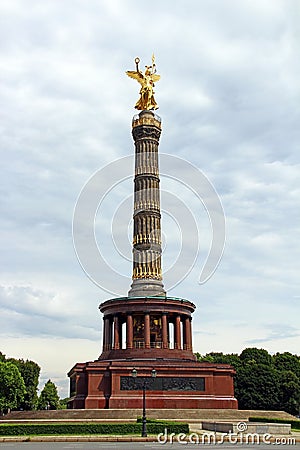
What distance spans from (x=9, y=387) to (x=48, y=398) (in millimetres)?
27879

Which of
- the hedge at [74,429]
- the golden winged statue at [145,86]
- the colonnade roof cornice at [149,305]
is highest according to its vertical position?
the golden winged statue at [145,86]

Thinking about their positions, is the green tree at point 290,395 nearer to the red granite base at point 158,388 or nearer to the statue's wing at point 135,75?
the red granite base at point 158,388

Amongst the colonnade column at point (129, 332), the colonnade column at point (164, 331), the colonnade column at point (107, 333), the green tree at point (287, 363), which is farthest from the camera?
the green tree at point (287, 363)

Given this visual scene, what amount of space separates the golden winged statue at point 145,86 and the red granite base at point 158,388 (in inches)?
934

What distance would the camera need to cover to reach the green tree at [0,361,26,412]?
4925 centimetres

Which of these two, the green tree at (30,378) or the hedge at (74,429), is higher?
the green tree at (30,378)

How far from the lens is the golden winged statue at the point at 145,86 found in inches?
2015

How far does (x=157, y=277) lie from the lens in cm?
4597

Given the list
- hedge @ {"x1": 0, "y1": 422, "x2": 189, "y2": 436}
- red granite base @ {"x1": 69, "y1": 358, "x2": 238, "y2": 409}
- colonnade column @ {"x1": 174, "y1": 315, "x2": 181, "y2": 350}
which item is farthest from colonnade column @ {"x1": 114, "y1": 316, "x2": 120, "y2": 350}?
hedge @ {"x1": 0, "y1": 422, "x2": 189, "y2": 436}

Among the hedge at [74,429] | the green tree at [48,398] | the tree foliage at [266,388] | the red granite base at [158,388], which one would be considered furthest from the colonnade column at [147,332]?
the green tree at [48,398]

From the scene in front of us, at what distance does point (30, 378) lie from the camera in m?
63.9

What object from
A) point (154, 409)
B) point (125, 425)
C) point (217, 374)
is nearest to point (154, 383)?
point (154, 409)

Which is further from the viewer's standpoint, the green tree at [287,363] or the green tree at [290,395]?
the green tree at [287,363]

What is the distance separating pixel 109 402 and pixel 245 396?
2313cm
